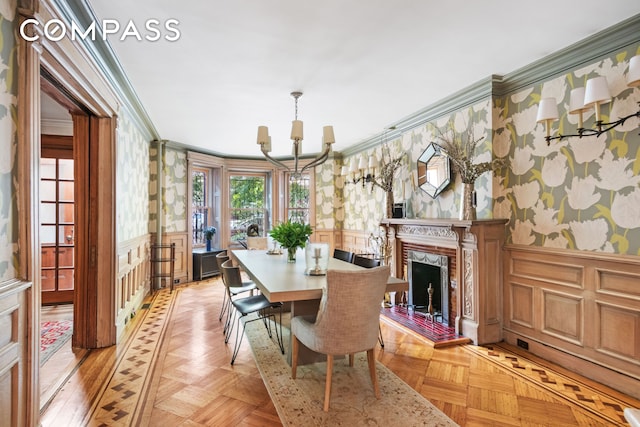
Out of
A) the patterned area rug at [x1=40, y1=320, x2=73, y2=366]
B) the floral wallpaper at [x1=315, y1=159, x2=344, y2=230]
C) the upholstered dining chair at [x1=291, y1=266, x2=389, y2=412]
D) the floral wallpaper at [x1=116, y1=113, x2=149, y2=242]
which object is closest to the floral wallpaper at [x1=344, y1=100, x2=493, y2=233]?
the floral wallpaper at [x1=315, y1=159, x2=344, y2=230]

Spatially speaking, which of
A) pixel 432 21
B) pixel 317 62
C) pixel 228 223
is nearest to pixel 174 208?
pixel 228 223

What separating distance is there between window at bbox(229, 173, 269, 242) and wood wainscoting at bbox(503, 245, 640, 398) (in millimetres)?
5187

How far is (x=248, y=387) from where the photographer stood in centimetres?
242

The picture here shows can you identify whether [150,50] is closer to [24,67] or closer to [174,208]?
[24,67]

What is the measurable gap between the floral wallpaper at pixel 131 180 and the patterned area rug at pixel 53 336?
106cm

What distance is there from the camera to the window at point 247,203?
7.19 m

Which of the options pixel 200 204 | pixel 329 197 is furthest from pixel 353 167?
pixel 200 204

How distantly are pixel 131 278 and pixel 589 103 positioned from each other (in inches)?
185

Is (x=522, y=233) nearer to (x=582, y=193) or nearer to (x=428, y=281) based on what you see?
(x=582, y=193)

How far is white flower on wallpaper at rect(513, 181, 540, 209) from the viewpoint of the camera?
298 centimetres

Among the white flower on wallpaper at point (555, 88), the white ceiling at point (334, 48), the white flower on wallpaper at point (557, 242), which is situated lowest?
the white flower on wallpaper at point (557, 242)

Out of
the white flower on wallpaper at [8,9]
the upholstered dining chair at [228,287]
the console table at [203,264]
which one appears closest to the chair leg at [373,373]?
the upholstered dining chair at [228,287]

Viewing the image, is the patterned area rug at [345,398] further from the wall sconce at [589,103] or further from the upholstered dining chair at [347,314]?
the wall sconce at [589,103]

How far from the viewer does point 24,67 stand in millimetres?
1635
